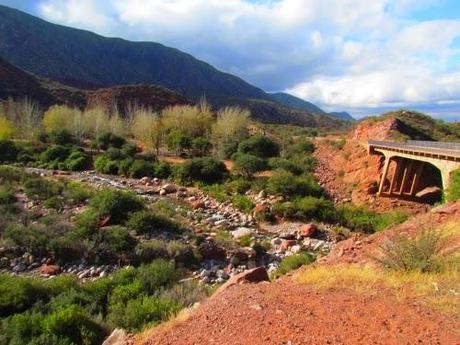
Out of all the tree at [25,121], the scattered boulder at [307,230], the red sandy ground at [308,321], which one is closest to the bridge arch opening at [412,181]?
the scattered boulder at [307,230]

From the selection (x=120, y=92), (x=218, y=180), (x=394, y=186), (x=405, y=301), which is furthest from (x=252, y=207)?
(x=120, y=92)

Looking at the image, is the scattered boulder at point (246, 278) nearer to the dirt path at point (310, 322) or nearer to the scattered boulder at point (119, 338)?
the dirt path at point (310, 322)

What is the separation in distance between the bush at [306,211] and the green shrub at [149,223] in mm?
6981

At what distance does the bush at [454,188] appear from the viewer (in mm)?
17953

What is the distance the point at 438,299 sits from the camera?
6844 millimetres

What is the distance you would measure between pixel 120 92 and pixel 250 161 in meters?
64.4

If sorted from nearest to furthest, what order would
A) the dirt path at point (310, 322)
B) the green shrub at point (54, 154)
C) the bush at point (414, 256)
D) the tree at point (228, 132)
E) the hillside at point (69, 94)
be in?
the dirt path at point (310, 322) < the bush at point (414, 256) < the green shrub at point (54, 154) < the tree at point (228, 132) < the hillside at point (69, 94)

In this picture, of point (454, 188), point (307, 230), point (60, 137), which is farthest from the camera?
point (60, 137)

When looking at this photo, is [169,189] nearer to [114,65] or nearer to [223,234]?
[223,234]

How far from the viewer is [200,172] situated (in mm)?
32781

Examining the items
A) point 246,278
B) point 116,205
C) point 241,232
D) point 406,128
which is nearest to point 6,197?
point 116,205

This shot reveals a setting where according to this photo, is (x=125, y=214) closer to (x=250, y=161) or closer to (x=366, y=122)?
(x=250, y=161)

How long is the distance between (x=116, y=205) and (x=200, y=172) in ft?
42.5

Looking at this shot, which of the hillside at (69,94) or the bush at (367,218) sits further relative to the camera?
the hillside at (69,94)
